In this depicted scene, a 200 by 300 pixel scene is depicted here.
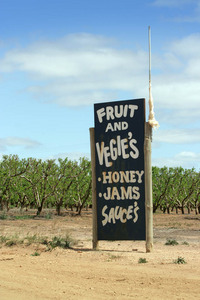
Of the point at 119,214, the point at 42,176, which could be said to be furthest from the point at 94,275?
the point at 42,176

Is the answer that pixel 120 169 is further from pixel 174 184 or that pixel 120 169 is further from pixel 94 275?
pixel 174 184

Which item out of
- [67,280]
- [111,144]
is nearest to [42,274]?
[67,280]

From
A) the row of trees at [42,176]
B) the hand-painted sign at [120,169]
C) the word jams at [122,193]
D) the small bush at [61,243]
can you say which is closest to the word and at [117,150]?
the hand-painted sign at [120,169]

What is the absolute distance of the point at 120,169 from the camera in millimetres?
13781

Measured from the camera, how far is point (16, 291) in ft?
25.7

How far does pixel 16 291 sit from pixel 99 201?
6.46 m

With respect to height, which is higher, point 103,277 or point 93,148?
point 93,148

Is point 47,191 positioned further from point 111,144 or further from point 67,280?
point 67,280

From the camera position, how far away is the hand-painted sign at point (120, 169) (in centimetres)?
1352

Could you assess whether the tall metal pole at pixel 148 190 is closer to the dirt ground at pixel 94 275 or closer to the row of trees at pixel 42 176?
the dirt ground at pixel 94 275

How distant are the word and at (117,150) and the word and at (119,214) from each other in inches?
58.1

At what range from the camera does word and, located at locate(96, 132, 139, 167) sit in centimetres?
1363

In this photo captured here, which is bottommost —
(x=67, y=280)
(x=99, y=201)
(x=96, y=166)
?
(x=67, y=280)

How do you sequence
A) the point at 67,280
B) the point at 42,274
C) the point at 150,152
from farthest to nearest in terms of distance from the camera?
the point at 150,152 < the point at 42,274 < the point at 67,280
